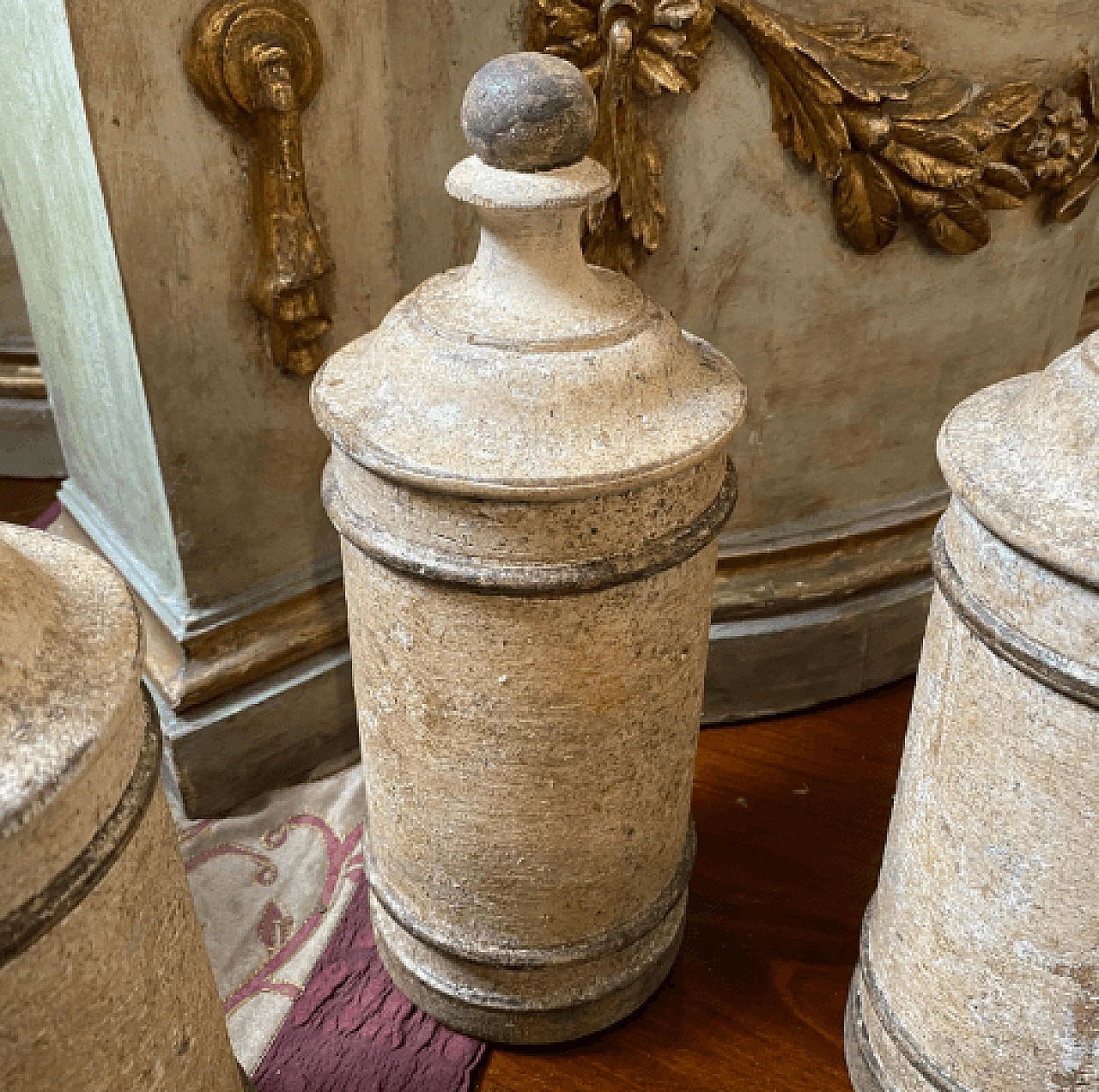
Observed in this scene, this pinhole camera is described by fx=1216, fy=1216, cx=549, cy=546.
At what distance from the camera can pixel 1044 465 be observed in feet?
3.88

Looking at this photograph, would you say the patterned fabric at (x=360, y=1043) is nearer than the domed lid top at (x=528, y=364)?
No

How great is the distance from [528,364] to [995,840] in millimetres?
726

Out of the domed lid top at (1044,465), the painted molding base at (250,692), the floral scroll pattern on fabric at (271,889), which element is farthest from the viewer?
the painted molding base at (250,692)

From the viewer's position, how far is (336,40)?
66.9 inches

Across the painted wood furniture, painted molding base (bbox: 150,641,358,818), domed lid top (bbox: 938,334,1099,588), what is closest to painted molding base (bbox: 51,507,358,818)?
painted molding base (bbox: 150,641,358,818)

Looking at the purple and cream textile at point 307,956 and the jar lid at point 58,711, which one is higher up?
the jar lid at point 58,711

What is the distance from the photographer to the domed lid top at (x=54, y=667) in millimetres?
939

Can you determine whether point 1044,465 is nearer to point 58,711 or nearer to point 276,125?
point 58,711

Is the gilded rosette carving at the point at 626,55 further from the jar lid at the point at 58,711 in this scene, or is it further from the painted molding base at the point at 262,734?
the jar lid at the point at 58,711

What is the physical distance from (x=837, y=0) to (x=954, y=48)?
21 centimetres

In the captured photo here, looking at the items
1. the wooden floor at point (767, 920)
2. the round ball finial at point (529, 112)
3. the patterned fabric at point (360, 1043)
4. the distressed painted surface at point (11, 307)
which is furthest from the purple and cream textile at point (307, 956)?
the distressed painted surface at point (11, 307)

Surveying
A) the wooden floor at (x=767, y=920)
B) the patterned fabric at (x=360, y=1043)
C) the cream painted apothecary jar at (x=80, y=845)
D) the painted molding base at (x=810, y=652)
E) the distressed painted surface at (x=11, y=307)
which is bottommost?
the wooden floor at (x=767, y=920)

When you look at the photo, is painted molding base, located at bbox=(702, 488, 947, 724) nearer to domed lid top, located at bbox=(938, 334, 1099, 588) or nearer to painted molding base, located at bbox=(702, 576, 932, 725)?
painted molding base, located at bbox=(702, 576, 932, 725)

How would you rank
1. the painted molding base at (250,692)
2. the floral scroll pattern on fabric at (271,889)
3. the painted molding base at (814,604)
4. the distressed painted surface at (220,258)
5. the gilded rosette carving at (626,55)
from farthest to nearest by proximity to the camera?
the painted molding base at (814,604)
the painted molding base at (250,692)
the floral scroll pattern on fabric at (271,889)
the gilded rosette carving at (626,55)
the distressed painted surface at (220,258)
